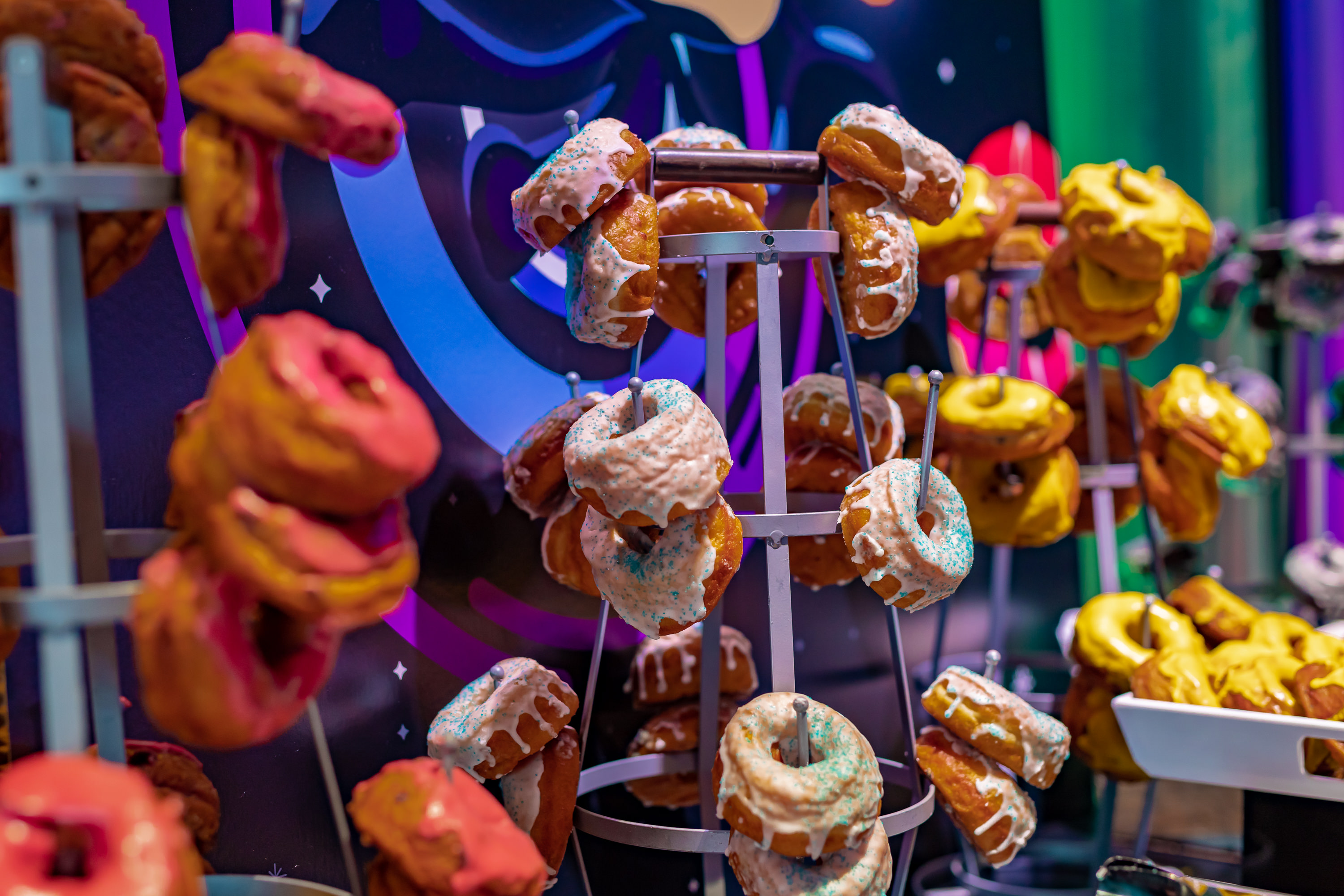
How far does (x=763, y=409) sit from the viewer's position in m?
1.47

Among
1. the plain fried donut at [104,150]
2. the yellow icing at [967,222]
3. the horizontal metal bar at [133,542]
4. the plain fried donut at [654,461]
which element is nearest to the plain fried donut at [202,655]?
the horizontal metal bar at [133,542]

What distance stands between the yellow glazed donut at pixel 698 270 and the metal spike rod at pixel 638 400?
35 centimetres

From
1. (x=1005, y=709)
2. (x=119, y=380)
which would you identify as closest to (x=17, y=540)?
(x=119, y=380)

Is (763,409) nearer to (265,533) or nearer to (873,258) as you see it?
(873,258)

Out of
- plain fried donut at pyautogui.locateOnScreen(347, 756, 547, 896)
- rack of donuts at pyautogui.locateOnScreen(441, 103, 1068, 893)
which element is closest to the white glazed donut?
rack of donuts at pyautogui.locateOnScreen(441, 103, 1068, 893)

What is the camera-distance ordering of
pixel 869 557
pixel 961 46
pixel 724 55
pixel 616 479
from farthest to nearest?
pixel 961 46
pixel 724 55
pixel 869 557
pixel 616 479

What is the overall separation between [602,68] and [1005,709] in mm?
1235

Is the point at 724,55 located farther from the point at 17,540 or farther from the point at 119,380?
the point at 17,540

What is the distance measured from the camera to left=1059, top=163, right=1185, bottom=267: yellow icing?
2.01 m

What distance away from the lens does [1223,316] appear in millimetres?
3232

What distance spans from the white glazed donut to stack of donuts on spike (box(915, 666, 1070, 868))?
242 millimetres

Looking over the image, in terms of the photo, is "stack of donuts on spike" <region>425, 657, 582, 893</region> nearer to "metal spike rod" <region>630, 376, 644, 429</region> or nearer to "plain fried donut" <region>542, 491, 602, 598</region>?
"plain fried donut" <region>542, 491, 602, 598</region>

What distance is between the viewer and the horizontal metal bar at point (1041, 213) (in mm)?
2186

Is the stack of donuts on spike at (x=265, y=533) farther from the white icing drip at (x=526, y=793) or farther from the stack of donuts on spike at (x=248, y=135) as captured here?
the white icing drip at (x=526, y=793)
